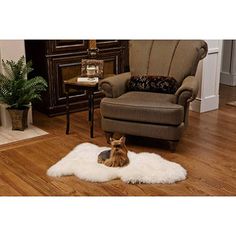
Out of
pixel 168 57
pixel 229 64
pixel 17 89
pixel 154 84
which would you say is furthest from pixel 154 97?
pixel 229 64

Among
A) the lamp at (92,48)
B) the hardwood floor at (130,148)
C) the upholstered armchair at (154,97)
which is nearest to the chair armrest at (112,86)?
the upholstered armchair at (154,97)

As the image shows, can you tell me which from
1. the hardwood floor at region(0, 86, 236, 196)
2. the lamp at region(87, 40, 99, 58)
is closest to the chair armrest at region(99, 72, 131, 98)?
the hardwood floor at region(0, 86, 236, 196)

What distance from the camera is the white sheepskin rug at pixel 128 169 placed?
107 inches

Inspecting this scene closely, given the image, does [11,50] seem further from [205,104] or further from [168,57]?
[205,104]

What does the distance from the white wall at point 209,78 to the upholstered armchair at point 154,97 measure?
2.17 feet

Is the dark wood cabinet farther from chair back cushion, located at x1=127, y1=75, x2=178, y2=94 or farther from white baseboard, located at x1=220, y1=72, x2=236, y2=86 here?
white baseboard, located at x1=220, y1=72, x2=236, y2=86

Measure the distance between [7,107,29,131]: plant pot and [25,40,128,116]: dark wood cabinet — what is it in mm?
534

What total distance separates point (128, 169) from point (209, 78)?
76.5 inches

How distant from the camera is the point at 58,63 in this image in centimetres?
417

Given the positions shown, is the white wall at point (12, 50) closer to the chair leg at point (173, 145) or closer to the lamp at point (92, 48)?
the lamp at point (92, 48)

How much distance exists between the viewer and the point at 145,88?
355 centimetres

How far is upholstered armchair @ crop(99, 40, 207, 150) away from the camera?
10.2 feet

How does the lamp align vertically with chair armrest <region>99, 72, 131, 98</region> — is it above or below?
above
